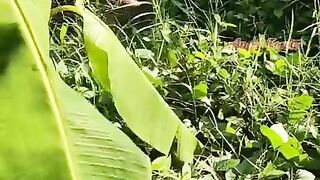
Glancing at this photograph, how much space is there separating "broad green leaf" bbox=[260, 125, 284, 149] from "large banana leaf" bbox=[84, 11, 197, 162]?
337mm

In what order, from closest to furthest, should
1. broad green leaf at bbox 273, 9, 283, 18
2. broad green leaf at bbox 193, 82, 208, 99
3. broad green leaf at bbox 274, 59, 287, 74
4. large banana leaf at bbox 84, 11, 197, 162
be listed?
large banana leaf at bbox 84, 11, 197, 162 → broad green leaf at bbox 193, 82, 208, 99 → broad green leaf at bbox 274, 59, 287, 74 → broad green leaf at bbox 273, 9, 283, 18

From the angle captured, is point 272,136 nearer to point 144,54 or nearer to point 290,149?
point 290,149

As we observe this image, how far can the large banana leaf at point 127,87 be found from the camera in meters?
1.52

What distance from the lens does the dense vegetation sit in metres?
1.69

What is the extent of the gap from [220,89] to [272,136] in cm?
37

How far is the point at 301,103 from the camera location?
2176 millimetres

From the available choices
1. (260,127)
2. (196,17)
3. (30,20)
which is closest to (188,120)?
(260,127)

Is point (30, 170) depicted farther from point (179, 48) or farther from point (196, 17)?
point (196, 17)

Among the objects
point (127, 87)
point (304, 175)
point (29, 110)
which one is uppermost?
point (29, 110)

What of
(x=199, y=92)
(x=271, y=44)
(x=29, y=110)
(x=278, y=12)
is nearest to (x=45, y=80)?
(x=29, y=110)

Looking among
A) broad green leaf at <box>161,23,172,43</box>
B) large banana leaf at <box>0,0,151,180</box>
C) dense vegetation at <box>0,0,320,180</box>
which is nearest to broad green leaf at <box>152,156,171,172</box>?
dense vegetation at <box>0,0,320,180</box>

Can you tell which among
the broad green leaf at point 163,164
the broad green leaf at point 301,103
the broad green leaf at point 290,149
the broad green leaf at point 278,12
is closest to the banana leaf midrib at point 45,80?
the broad green leaf at point 163,164

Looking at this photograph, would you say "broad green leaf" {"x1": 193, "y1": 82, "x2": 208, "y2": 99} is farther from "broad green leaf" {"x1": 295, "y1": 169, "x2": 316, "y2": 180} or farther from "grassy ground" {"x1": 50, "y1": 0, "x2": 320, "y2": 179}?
"broad green leaf" {"x1": 295, "y1": 169, "x2": 316, "y2": 180}

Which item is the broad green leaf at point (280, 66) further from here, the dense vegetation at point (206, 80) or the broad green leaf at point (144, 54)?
the broad green leaf at point (144, 54)
